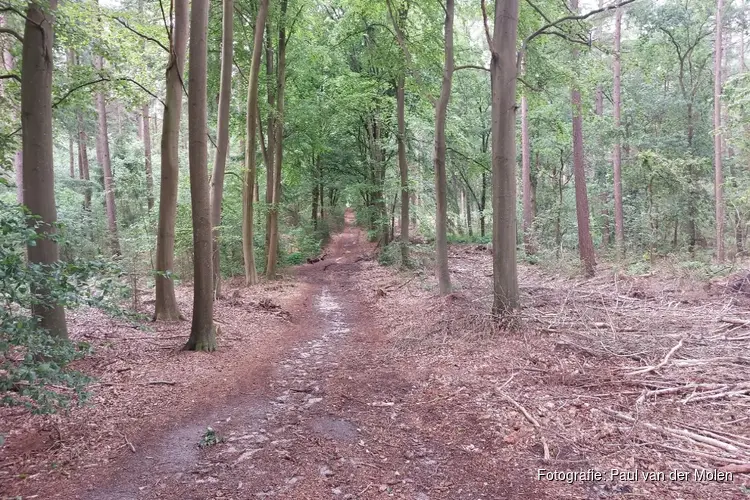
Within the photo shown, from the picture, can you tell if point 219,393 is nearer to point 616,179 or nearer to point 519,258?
point 519,258

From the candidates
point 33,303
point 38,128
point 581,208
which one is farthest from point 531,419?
point 581,208

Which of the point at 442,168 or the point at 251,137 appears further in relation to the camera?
the point at 251,137

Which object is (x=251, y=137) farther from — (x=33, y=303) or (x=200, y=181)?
(x=33, y=303)

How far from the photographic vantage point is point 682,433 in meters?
3.69

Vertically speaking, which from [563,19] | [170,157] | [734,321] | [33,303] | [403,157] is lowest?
[734,321]

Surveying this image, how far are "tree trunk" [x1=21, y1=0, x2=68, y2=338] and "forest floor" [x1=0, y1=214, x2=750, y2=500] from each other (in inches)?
63.1

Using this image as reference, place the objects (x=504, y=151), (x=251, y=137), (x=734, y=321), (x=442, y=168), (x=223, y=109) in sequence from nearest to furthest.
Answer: (x=734, y=321) → (x=504, y=151) → (x=223, y=109) → (x=442, y=168) → (x=251, y=137)

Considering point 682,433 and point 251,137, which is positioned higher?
point 251,137

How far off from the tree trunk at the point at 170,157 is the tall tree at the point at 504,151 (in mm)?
5857

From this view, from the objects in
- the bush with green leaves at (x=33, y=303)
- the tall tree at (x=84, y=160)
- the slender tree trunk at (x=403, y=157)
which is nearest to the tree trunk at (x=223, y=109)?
the bush with green leaves at (x=33, y=303)

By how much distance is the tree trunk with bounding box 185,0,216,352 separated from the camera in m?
6.73

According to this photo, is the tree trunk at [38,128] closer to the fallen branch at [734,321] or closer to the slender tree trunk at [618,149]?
the fallen branch at [734,321]

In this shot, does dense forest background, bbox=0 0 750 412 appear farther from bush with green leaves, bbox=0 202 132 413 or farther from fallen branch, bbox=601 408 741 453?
fallen branch, bbox=601 408 741 453

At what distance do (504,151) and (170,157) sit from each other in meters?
6.32
